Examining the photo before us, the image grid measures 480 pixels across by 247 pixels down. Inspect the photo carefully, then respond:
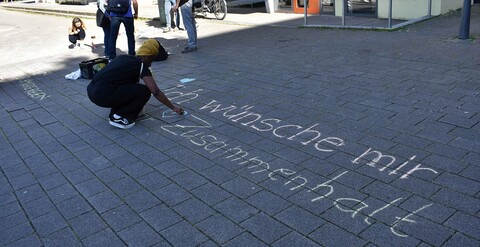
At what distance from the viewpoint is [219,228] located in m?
3.27

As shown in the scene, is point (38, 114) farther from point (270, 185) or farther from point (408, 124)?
point (408, 124)

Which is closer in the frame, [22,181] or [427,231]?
[427,231]

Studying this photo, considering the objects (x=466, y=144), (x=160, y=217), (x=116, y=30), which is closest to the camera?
(x=160, y=217)

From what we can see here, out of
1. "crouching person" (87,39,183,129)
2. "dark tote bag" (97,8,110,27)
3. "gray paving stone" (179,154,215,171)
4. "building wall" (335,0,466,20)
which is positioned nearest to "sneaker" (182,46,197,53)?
"dark tote bag" (97,8,110,27)

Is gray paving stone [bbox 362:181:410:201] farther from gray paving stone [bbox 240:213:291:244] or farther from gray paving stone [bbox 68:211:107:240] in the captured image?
gray paving stone [bbox 68:211:107:240]

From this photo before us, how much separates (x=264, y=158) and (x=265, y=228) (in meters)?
1.17

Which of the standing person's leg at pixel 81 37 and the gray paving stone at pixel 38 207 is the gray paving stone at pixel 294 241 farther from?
the standing person's leg at pixel 81 37

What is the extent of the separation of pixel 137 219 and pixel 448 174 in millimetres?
2479

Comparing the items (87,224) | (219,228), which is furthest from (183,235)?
(87,224)

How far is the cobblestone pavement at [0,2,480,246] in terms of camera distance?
325 centimetres

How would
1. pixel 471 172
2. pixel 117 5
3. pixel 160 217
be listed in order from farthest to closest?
pixel 117 5 < pixel 471 172 < pixel 160 217

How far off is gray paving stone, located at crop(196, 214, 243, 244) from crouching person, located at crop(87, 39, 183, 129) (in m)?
2.31

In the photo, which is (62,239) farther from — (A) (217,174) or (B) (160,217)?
(A) (217,174)

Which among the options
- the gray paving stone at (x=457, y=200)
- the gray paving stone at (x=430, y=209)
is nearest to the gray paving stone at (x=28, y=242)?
the gray paving stone at (x=430, y=209)
